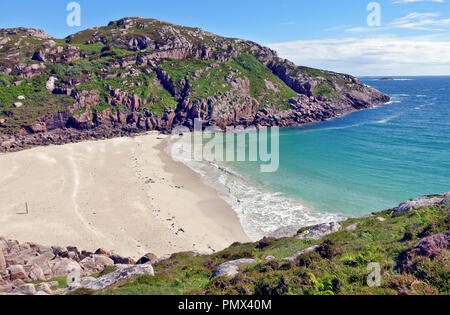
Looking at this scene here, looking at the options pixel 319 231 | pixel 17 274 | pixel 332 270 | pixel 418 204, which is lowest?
pixel 17 274

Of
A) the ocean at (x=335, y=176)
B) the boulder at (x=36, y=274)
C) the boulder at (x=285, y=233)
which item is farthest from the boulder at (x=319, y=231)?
the boulder at (x=36, y=274)

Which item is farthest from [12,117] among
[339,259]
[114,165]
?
[339,259]

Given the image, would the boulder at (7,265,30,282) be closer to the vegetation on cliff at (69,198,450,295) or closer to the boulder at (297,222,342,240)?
the vegetation on cliff at (69,198,450,295)

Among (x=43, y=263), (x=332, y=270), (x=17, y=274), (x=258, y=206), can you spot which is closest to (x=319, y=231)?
(x=332, y=270)

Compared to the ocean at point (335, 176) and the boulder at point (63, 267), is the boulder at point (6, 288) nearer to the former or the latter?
the boulder at point (63, 267)

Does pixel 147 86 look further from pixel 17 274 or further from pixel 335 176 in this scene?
pixel 17 274

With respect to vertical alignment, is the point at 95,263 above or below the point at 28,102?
below

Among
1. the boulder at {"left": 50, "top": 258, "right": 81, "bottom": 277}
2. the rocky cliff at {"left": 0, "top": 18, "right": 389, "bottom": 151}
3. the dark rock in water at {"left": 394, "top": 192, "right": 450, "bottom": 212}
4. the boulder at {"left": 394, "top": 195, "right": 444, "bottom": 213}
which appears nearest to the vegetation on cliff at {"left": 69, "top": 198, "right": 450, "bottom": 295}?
the dark rock in water at {"left": 394, "top": 192, "right": 450, "bottom": 212}
